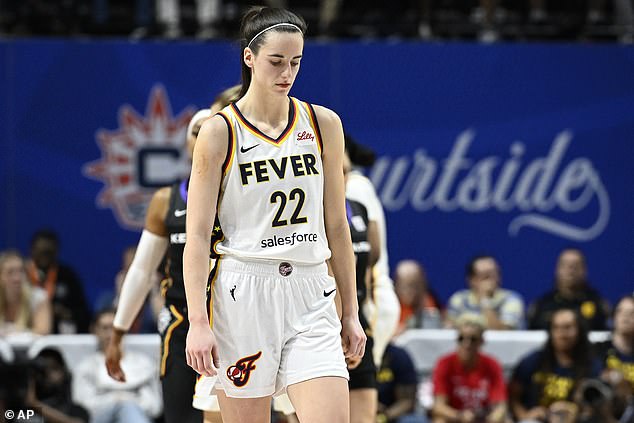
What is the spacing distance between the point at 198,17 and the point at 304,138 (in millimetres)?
9193

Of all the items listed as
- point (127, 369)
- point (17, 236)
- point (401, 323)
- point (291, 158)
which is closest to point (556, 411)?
point (401, 323)

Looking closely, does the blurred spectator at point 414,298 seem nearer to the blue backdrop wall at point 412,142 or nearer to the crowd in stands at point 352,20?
the blue backdrop wall at point 412,142

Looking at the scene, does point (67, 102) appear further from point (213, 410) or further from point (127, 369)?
point (213, 410)

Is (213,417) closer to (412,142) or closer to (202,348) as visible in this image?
(202,348)

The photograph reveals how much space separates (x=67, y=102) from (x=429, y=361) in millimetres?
5001

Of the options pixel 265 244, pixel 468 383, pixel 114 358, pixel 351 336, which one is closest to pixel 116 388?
pixel 468 383

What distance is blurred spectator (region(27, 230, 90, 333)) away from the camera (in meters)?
11.1

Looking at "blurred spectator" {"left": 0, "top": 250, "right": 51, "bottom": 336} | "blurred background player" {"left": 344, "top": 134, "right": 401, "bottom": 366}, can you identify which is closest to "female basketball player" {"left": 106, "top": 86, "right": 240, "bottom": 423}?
"blurred background player" {"left": 344, "top": 134, "right": 401, "bottom": 366}

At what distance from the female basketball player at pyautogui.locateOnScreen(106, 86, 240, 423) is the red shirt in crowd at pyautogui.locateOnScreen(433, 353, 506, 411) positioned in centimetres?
376

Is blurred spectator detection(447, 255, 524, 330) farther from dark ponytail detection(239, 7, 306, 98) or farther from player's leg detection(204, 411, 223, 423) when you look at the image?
dark ponytail detection(239, 7, 306, 98)

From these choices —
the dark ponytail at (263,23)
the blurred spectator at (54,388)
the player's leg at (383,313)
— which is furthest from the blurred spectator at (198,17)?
the dark ponytail at (263,23)

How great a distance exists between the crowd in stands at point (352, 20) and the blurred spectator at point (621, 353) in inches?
180

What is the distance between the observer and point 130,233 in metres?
12.4

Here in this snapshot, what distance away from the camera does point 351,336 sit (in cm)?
438
